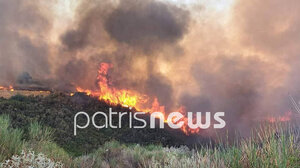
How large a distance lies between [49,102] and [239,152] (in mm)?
37392

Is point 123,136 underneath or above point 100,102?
underneath

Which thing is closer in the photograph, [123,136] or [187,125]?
[123,136]

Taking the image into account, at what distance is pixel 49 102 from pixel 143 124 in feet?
43.2

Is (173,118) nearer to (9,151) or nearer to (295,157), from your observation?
(9,151)

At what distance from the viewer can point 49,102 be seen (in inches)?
1549

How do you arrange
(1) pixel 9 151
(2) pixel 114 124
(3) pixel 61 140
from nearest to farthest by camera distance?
(1) pixel 9 151 < (3) pixel 61 140 < (2) pixel 114 124

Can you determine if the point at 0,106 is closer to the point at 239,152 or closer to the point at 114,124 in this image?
the point at 114,124

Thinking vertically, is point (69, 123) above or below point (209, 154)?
above

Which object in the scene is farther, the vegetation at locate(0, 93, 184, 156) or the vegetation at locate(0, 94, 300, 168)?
the vegetation at locate(0, 93, 184, 156)

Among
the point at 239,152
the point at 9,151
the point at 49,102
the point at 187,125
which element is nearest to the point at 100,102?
the point at 49,102

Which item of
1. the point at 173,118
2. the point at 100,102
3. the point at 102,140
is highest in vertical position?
the point at 100,102

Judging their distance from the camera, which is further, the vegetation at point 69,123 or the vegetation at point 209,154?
the vegetation at point 69,123

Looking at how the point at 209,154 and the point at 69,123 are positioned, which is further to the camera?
the point at 69,123

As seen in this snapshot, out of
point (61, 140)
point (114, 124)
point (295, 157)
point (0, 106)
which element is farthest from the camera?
point (114, 124)
